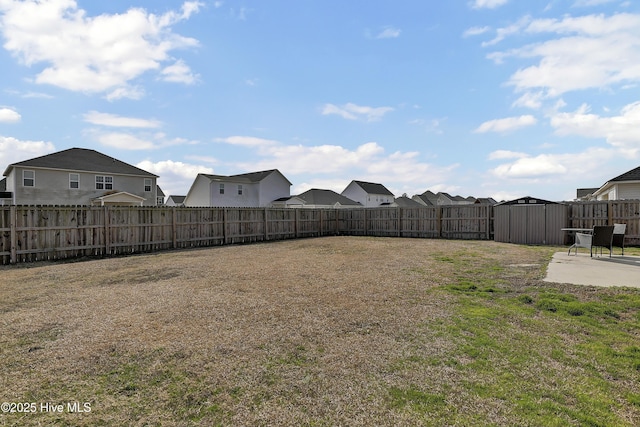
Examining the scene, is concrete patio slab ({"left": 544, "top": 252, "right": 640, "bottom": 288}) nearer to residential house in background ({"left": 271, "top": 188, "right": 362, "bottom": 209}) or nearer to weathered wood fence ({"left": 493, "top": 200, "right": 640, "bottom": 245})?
weathered wood fence ({"left": 493, "top": 200, "right": 640, "bottom": 245})

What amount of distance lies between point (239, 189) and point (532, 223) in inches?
1148

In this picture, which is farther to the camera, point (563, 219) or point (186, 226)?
point (186, 226)

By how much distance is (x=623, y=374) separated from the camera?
312 cm

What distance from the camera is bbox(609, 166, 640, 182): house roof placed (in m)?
17.7

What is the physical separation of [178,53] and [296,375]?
40.1ft

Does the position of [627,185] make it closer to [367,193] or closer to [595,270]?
[595,270]

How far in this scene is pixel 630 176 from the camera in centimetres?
1795

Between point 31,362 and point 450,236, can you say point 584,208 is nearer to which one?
point 450,236

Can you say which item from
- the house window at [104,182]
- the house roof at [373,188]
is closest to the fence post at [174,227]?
the house window at [104,182]

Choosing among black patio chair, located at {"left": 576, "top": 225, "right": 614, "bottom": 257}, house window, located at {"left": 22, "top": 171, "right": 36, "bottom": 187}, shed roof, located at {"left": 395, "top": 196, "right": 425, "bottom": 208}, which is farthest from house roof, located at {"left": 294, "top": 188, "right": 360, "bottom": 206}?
black patio chair, located at {"left": 576, "top": 225, "right": 614, "bottom": 257}

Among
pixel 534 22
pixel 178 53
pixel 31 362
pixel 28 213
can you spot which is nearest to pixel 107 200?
pixel 28 213

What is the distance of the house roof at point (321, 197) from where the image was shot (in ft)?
134

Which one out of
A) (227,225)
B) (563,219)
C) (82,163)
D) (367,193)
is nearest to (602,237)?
(563,219)

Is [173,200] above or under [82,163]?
under
